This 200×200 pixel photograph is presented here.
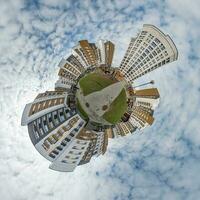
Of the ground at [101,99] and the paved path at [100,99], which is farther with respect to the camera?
the ground at [101,99]

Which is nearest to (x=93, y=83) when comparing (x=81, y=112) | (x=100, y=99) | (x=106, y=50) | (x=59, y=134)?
(x=100, y=99)

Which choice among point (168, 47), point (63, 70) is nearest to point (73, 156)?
point (63, 70)

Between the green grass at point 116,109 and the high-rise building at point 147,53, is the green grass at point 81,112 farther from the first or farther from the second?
the high-rise building at point 147,53

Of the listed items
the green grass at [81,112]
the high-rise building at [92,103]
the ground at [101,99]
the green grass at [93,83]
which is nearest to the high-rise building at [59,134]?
the high-rise building at [92,103]

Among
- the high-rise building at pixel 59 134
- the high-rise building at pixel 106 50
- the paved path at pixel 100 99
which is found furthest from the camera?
the high-rise building at pixel 106 50

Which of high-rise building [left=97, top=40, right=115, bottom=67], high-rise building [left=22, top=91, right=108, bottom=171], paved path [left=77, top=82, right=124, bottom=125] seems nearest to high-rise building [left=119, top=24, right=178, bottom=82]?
high-rise building [left=97, top=40, right=115, bottom=67]

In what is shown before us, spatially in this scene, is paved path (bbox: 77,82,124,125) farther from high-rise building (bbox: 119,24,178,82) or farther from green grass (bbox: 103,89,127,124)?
high-rise building (bbox: 119,24,178,82)
